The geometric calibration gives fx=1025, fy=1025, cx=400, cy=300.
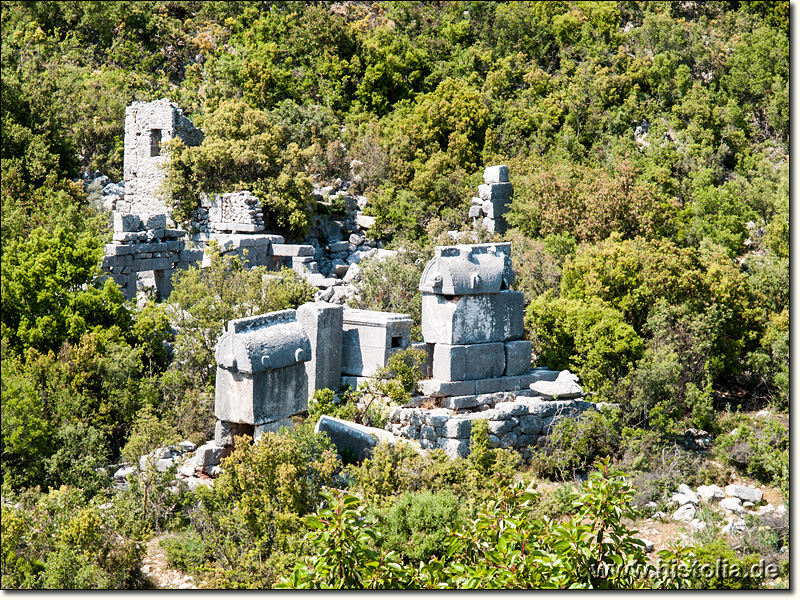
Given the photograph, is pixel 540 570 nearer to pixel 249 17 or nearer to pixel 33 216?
pixel 33 216

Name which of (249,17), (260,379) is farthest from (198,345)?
(249,17)

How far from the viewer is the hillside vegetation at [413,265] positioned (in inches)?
379

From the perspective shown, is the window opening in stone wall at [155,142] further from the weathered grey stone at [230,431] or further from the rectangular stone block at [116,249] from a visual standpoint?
the weathered grey stone at [230,431]

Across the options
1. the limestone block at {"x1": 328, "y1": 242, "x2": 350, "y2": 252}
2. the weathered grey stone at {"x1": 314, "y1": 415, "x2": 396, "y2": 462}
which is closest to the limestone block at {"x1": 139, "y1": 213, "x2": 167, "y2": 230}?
the limestone block at {"x1": 328, "y1": 242, "x2": 350, "y2": 252}

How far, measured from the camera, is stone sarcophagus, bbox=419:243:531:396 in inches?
508

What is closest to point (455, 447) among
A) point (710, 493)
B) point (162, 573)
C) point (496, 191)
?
point (710, 493)

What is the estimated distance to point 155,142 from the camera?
65.2 feet

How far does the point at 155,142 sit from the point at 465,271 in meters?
9.30

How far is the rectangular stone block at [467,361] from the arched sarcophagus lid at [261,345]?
208 centimetres

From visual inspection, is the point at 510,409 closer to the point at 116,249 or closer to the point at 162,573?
the point at 162,573

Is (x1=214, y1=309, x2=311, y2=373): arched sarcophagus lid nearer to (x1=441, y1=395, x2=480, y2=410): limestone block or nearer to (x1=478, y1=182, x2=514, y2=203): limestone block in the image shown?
(x1=441, y1=395, x2=480, y2=410): limestone block

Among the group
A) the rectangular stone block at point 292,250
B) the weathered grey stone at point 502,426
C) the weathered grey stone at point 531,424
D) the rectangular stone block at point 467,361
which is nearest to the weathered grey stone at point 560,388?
the weathered grey stone at point 531,424

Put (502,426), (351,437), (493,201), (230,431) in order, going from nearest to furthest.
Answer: (230,431), (351,437), (502,426), (493,201)

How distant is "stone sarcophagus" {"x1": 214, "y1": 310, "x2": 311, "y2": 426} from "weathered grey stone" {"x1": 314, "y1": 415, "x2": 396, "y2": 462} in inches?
19.3
